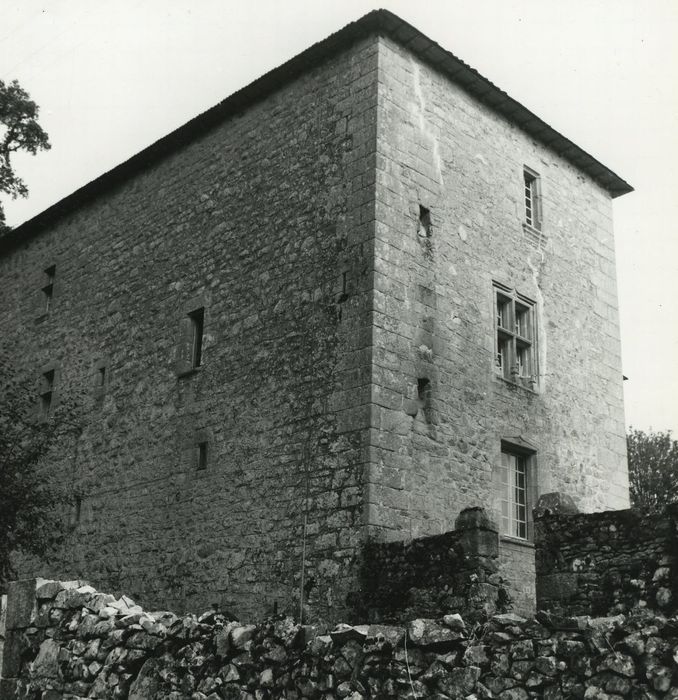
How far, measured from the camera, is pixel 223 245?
14531 millimetres

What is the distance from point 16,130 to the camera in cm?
2159

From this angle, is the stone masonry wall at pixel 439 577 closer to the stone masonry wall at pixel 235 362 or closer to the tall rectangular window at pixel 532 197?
the stone masonry wall at pixel 235 362

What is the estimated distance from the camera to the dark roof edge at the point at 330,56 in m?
13.3

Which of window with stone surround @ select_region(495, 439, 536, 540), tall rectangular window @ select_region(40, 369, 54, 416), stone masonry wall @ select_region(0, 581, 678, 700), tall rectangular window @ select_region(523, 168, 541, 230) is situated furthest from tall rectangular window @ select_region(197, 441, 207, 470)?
tall rectangular window @ select_region(523, 168, 541, 230)

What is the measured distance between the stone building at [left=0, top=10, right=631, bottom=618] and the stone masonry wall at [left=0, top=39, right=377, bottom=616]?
4 centimetres

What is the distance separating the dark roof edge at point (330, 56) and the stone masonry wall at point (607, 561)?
7271mm

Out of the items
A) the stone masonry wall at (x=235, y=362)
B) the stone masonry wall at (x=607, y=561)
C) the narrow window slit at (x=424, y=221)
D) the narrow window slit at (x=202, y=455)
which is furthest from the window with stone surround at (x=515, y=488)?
the narrow window slit at (x=202, y=455)

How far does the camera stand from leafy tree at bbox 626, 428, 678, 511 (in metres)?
35.0

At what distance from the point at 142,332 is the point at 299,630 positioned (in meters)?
10.4

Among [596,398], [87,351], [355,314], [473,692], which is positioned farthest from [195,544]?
[473,692]

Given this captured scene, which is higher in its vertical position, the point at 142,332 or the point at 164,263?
the point at 164,263

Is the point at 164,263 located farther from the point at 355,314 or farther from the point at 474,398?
the point at 474,398

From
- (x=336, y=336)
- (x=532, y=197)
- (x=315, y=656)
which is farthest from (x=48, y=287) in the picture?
(x=315, y=656)

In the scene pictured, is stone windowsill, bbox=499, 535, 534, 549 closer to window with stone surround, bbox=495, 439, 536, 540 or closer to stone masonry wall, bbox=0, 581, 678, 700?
window with stone surround, bbox=495, 439, 536, 540
